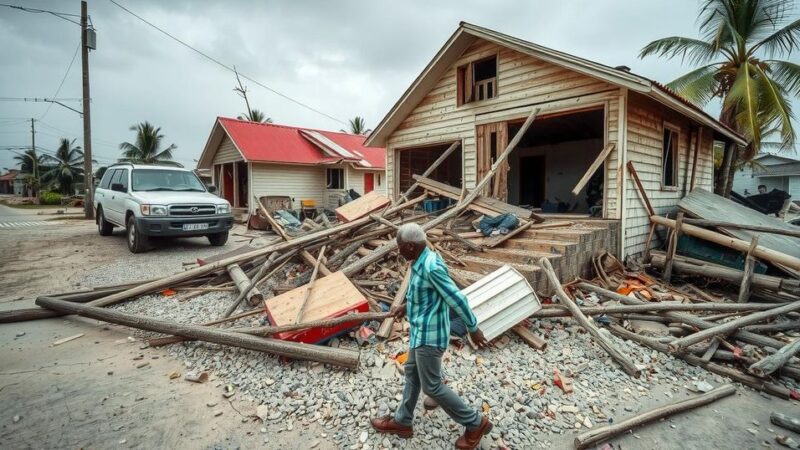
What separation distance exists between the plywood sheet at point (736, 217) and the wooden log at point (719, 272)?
0.85 meters

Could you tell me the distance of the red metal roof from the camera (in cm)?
1836

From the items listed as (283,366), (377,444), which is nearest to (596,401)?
(377,444)

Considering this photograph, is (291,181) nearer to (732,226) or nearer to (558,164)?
(558,164)

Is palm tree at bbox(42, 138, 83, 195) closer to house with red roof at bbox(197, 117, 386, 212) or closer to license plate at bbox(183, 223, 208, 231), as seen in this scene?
house with red roof at bbox(197, 117, 386, 212)

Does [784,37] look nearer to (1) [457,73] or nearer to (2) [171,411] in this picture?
(1) [457,73]

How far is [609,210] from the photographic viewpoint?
24.6 feet

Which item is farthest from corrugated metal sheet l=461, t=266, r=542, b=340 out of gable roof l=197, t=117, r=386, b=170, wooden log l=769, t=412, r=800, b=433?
gable roof l=197, t=117, r=386, b=170

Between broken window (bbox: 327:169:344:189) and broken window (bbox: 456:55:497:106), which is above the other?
broken window (bbox: 456:55:497:106)

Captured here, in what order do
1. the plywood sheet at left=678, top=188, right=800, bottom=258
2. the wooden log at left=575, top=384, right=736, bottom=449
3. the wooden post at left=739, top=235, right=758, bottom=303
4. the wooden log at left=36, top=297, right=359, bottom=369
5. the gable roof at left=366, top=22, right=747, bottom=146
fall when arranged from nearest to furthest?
the wooden log at left=575, top=384, right=736, bottom=449
the wooden log at left=36, top=297, right=359, bottom=369
the wooden post at left=739, top=235, right=758, bottom=303
the gable roof at left=366, top=22, right=747, bottom=146
the plywood sheet at left=678, top=188, right=800, bottom=258

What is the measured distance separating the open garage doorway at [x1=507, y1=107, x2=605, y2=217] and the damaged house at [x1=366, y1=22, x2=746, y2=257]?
0.18ft

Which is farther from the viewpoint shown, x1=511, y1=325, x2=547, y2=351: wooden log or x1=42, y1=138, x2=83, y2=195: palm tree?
x1=42, y1=138, x2=83, y2=195: palm tree

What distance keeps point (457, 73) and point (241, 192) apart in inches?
628

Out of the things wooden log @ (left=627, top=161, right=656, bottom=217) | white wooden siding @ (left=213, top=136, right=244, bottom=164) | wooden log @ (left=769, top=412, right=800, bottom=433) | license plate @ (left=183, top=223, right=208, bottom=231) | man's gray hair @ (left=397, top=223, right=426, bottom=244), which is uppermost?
white wooden siding @ (left=213, top=136, right=244, bottom=164)

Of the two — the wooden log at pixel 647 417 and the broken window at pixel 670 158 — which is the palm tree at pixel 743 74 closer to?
the broken window at pixel 670 158
